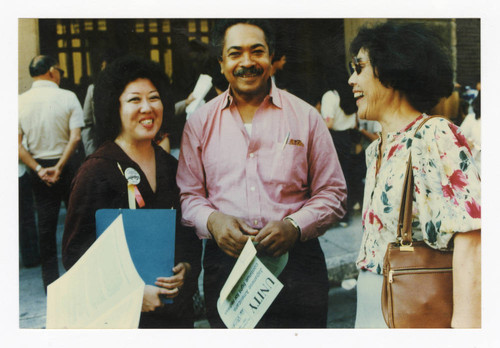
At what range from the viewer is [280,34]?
3.45 meters

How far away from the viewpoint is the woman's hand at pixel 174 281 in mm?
3453

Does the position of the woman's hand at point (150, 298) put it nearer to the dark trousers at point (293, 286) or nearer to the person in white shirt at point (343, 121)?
the dark trousers at point (293, 286)

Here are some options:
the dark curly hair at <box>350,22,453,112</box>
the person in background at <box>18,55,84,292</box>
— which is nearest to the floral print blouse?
the dark curly hair at <box>350,22,453,112</box>

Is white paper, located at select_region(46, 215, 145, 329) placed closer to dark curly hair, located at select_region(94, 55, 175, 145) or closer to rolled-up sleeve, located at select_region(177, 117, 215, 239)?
rolled-up sleeve, located at select_region(177, 117, 215, 239)

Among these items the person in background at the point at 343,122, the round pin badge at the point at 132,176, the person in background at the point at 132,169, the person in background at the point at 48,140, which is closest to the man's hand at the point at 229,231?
the person in background at the point at 132,169

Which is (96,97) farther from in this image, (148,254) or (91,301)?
(91,301)

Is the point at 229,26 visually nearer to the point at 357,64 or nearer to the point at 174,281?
the point at 357,64

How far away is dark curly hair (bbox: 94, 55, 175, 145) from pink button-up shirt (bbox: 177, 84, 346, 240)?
0.27 m

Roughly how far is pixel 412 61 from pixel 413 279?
1.37 metres

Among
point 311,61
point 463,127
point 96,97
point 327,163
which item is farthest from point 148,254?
point 463,127

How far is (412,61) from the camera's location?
308 centimetres

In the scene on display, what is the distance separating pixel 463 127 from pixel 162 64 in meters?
2.28

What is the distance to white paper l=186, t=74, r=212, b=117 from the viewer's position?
352 centimetres

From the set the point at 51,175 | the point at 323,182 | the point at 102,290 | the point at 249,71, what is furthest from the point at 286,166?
the point at 51,175
